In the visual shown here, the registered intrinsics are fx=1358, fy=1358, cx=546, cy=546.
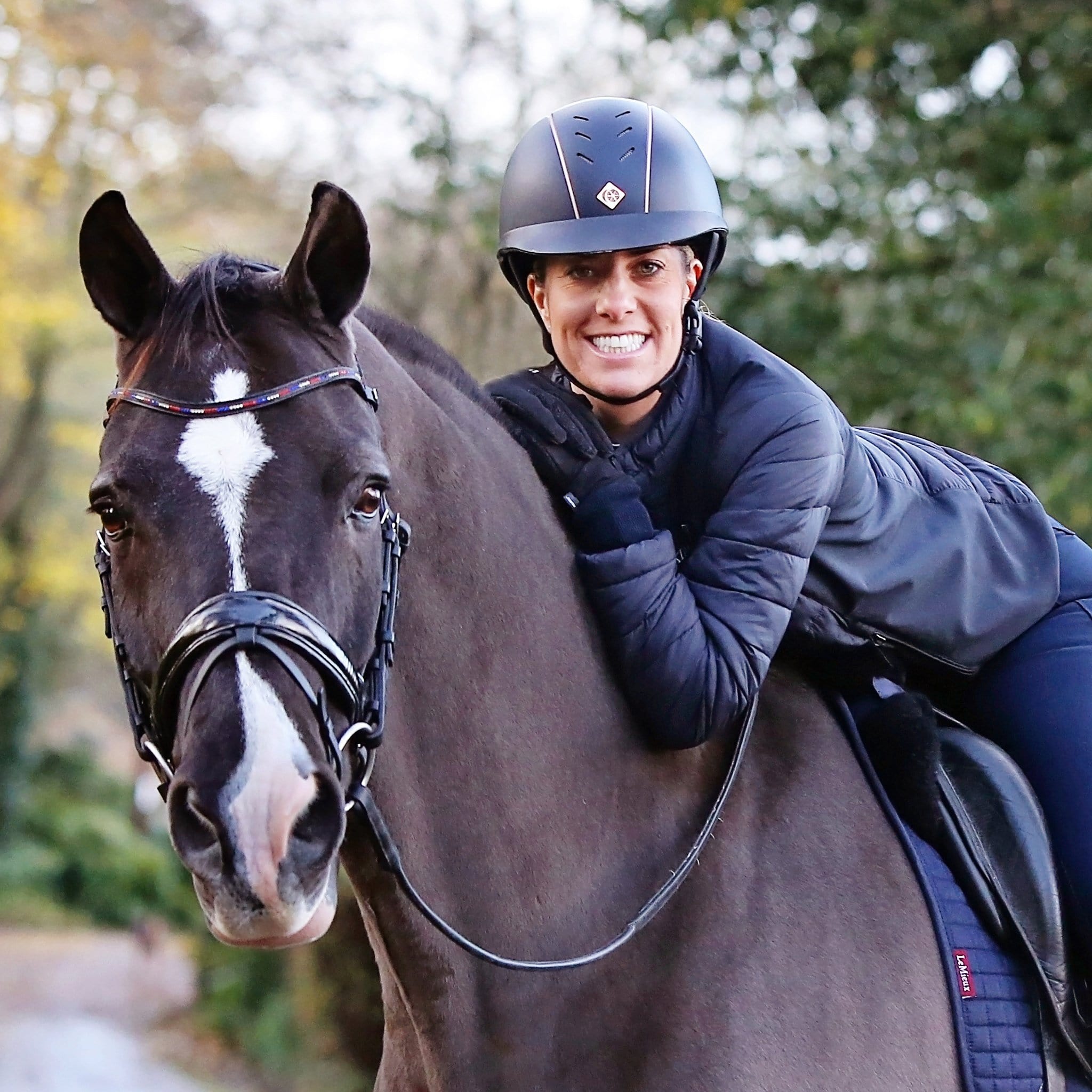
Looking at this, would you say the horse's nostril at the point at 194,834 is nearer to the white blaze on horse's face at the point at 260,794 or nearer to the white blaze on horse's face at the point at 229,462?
the white blaze on horse's face at the point at 260,794

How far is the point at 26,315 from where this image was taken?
1677cm

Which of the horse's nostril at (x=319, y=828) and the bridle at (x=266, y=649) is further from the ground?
the bridle at (x=266, y=649)

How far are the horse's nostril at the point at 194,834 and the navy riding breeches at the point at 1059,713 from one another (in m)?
1.94

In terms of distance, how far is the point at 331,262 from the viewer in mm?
2482

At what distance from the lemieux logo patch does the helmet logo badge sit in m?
1.78

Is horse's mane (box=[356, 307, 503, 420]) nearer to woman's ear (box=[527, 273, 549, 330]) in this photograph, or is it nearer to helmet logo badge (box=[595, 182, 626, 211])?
woman's ear (box=[527, 273, 549, 330])

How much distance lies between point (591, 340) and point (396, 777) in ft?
3.86

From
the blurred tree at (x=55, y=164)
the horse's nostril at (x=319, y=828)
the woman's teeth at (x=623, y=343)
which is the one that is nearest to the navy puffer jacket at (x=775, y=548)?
the woman's teeth at (x=623, y=343)

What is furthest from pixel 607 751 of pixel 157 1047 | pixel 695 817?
pixel 157 1047

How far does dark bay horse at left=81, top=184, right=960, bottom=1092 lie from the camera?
2.16 metres

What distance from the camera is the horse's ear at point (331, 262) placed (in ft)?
8.00

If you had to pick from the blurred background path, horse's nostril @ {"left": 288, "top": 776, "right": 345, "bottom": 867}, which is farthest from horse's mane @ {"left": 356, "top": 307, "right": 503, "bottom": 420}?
the blurred background path

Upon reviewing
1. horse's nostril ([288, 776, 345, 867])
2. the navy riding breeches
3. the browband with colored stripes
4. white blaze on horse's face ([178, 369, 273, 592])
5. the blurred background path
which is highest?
the browband with colored stripes

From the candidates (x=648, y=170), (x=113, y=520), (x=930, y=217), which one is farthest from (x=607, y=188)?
(x=930, y=217)
